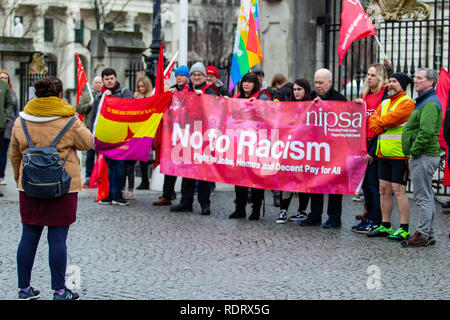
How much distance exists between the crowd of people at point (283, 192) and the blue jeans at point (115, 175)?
0.01 metres

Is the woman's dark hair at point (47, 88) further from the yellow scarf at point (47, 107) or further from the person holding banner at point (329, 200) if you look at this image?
the person holding banner at point (329, 200)

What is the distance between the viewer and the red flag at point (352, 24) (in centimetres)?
998

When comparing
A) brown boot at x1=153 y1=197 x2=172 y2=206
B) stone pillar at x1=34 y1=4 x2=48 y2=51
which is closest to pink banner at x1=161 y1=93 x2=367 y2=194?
brown boot at x1=153 y1=197 x2=172 y2=206

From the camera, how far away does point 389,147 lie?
8.69 metres

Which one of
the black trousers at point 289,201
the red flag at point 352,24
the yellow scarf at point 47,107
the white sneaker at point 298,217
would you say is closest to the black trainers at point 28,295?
the yellow scarf at point 47,107

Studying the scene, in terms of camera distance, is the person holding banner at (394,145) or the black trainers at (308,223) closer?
the person holding banner at (394,145)

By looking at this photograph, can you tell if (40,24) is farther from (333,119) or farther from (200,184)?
(333,119)

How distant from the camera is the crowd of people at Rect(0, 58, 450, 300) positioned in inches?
236

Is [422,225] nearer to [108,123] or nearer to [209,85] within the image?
[209,85]

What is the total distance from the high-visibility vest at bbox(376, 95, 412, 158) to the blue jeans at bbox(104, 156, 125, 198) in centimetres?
419

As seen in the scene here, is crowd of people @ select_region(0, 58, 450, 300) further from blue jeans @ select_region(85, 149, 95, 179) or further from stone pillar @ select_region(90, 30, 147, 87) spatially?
stone pillar @ select_region(90, 30, 147, 87)

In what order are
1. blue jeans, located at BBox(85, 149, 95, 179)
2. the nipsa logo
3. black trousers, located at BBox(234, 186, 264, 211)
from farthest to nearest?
1. blue jeans, located at BBox(85, 149, 95, 179)
2. black trousers, located at BBox(234, 186, 264, 211)
3. the nipsa logo

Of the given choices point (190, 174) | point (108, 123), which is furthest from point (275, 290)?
point (108, 123)
